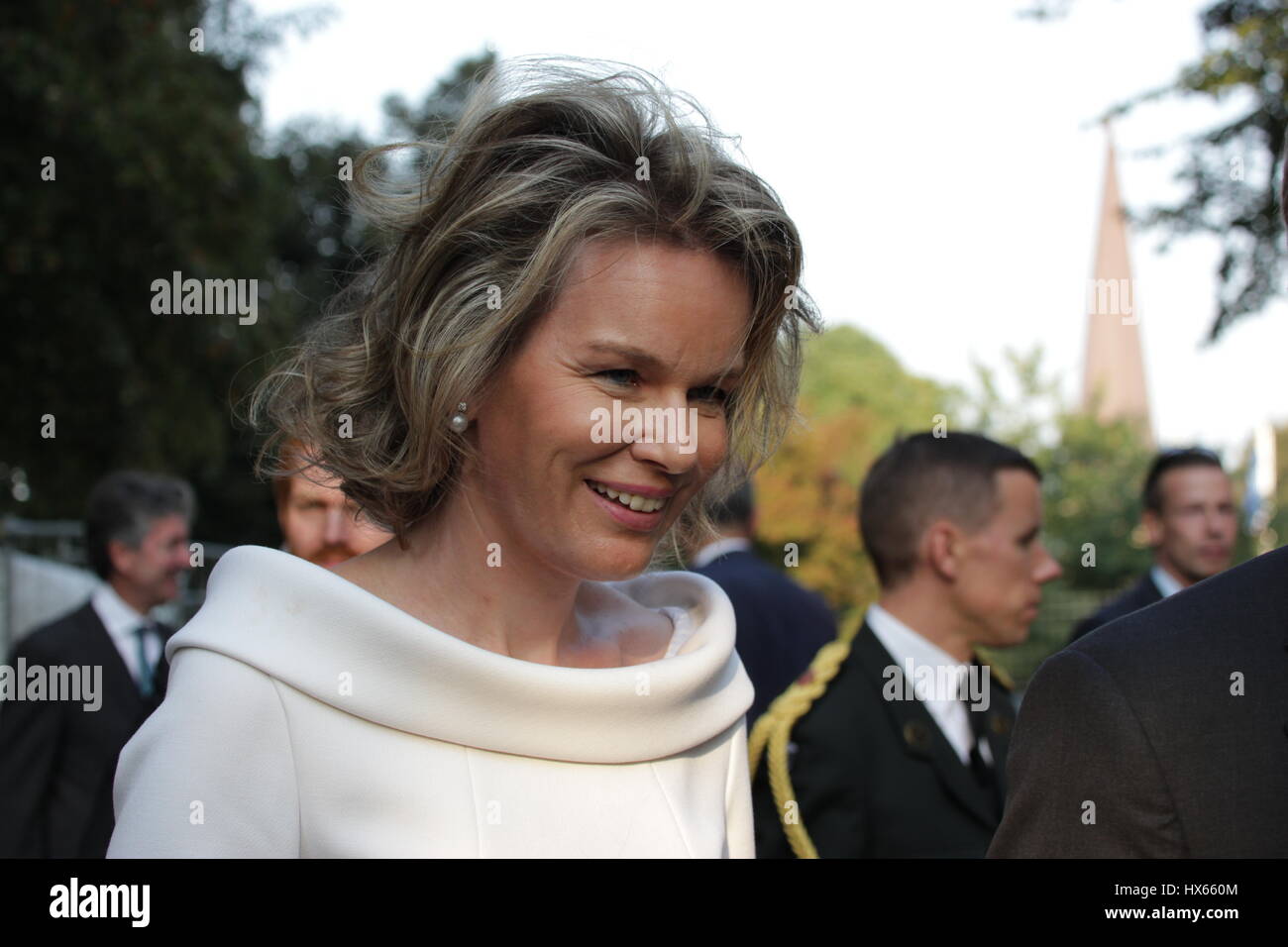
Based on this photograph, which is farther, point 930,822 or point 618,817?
point 930,822

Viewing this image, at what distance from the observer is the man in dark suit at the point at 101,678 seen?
12.8 feet

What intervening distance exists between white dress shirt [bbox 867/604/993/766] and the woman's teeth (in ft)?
5.53

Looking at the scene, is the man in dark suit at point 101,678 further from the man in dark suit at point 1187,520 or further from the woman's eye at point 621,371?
the man in dark suit at point 1187,520

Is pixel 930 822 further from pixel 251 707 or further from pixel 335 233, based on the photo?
pixel 335 233

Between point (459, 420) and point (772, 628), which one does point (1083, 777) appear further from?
point (772, 628)

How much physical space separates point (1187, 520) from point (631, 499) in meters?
4.48

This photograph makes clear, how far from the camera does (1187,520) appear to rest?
5723 millimetres

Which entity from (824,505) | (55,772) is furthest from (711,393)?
(824,505)

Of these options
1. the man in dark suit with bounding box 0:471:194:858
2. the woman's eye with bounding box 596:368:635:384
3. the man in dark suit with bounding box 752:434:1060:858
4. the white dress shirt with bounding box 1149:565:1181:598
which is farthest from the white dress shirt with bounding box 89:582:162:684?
the white dress shirt with bounding box 1149:565:1181:598
